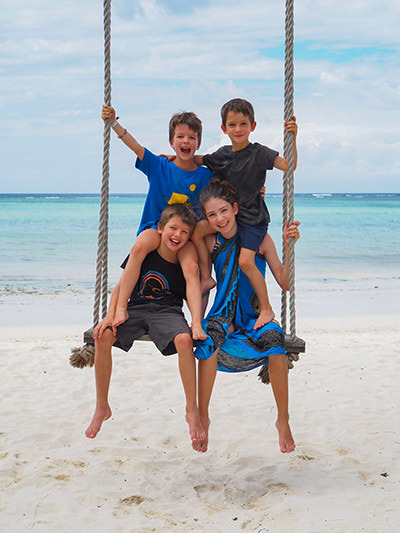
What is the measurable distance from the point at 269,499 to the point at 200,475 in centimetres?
49

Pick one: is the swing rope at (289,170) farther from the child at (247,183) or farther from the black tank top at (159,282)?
the black tank top at (159,282)

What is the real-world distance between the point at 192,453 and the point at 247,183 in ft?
5.89

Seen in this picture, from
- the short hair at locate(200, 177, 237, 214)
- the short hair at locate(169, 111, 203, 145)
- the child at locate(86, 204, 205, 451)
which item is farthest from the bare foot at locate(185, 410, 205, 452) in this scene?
the short hair at locate(169, 111, 203, 145)

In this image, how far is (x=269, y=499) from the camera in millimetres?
3309

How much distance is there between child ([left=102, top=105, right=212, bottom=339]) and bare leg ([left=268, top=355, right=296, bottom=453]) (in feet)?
1.34

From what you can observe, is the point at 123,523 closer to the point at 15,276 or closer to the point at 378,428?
the point at 378,428

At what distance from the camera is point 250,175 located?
10.1ft

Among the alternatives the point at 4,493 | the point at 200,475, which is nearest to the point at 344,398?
the point at 200,475

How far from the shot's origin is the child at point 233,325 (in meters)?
2.93

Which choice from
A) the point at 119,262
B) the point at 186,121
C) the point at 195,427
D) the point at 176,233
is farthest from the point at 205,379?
the point at 119,262

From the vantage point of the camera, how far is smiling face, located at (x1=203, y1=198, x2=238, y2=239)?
2.96 metres

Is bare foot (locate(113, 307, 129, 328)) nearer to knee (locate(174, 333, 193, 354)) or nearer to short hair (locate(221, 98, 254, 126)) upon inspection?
knee (locate(174, 333, 193, 354))

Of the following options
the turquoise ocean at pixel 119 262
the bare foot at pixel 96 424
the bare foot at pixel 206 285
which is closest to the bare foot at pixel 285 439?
the bare foot at pixel 206 285

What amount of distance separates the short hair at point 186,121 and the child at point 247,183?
125mm
